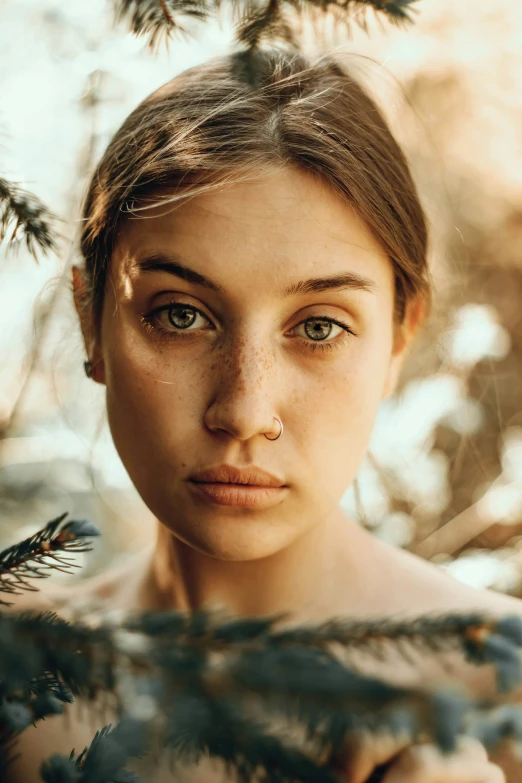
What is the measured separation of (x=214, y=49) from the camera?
1263 millimetres

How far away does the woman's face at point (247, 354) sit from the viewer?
932 mm

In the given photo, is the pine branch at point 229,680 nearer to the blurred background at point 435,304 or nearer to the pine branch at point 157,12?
the pine branch at point 157,12

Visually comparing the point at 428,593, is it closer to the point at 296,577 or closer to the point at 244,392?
the point at 296,577

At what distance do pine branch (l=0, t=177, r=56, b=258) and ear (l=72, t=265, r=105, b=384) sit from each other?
299 mm

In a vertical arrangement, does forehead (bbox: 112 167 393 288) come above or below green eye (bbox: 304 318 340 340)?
above

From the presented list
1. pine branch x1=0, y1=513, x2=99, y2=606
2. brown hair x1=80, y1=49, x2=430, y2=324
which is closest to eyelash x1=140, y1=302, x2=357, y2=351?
brown hair x1=80, y1=49, x2=430, y2=324

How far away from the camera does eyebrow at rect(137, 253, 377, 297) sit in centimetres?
94

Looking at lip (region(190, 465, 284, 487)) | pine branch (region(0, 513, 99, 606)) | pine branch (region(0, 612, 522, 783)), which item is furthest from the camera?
lip (region(190, 465, 284, 487))

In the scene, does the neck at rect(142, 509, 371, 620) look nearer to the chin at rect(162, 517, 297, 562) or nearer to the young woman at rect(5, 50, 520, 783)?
the young woman at rect(5, 50, 520, 783)

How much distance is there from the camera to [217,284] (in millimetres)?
937

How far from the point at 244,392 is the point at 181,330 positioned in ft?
0.48

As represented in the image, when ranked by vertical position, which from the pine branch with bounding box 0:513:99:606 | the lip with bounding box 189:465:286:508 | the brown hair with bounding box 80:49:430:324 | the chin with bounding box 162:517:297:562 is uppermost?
the brown hair with bounding box 80:49:430:324

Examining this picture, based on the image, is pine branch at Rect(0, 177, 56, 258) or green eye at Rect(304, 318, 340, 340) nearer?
pine branch at Rect(0, 177, 56, 258)

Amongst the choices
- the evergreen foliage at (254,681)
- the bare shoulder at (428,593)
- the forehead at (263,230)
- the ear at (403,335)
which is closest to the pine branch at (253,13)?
the forehead at (263,230)
